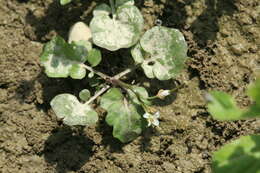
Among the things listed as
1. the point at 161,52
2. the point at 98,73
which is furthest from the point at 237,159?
the point at 98,73

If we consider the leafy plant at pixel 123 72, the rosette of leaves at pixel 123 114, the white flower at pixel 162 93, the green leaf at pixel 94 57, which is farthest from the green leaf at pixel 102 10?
the white flower at pixel 162 93

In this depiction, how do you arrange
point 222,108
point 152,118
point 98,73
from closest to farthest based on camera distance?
point 222,108 < point 152,118 < point 98,73

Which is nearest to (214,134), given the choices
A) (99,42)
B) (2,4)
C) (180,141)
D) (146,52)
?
(180,141)

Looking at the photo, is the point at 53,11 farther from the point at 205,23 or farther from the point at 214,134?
the point at 214,134

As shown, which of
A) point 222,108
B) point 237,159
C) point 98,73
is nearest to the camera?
point 222,108

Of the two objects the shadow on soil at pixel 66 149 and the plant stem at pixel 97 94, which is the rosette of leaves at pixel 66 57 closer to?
the plant stem at pixel 97 94

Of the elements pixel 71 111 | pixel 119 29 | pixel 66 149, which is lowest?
pixel 66 149

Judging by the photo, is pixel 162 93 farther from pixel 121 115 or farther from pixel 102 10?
pixel 102 10
